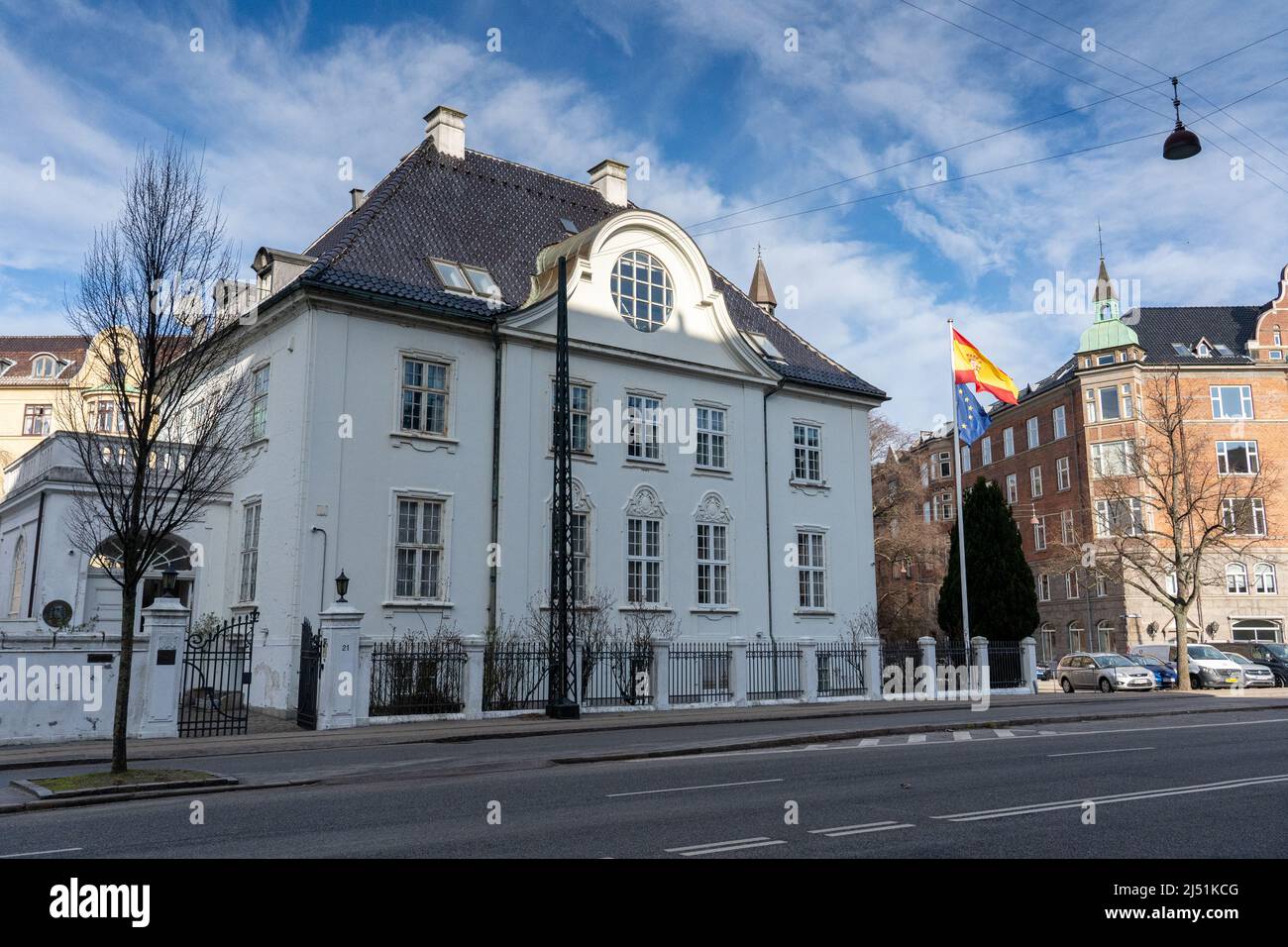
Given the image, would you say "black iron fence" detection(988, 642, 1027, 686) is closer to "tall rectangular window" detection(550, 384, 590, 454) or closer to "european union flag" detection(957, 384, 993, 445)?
"european union flag" detection(957, 384, 993, 445)

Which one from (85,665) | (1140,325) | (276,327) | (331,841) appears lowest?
(331,841)

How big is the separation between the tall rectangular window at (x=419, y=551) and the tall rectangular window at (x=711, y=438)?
8682mm

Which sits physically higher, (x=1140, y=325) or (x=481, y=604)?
(x=1140, y=325)

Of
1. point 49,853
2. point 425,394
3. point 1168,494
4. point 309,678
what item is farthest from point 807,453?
point 1168,494

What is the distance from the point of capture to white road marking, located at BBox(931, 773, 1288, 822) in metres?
9.18

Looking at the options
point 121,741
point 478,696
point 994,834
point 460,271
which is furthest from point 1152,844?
point 460,271

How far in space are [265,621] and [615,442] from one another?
10316 millimetres

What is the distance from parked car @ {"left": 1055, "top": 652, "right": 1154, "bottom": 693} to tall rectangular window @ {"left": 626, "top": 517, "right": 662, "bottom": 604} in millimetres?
19343

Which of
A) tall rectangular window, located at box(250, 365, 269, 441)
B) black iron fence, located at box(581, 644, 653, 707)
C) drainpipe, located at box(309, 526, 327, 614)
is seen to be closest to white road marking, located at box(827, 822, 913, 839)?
black iron fence, located at box(581, 644, 653, 707)

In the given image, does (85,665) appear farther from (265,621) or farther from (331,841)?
(331,841)

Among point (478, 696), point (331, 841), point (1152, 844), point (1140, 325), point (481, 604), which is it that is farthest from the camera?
point (1140, 325)

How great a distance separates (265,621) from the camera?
2391 centimetres

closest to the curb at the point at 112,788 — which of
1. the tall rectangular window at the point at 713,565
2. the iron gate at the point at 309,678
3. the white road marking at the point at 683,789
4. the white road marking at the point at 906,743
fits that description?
the white road marking at the point at 683,789

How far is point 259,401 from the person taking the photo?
2611 centimetres
